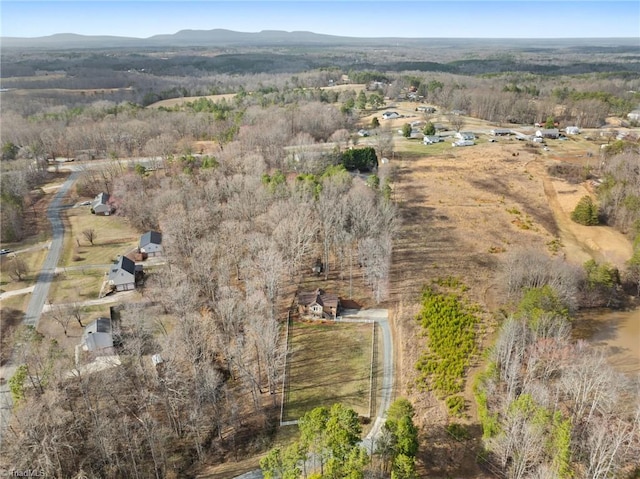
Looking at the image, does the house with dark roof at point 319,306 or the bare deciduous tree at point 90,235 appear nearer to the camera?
the house with dark roof at point 319,306

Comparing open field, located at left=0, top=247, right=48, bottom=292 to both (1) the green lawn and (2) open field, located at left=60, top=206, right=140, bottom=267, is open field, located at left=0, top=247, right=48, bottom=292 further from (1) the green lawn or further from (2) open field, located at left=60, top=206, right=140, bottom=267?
(1) the green lawn

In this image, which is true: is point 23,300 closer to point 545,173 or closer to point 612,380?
point 612,380

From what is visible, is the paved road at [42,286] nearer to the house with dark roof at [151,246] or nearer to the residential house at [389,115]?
the house with dark roof at [151,246]

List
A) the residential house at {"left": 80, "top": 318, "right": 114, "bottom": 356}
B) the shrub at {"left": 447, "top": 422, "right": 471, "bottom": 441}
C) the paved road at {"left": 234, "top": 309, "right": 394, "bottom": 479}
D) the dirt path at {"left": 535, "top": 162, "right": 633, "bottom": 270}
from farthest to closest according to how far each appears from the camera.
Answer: the dirt path at {"left": 535, "top": 162, "right": 633, "bottom": 270}
the residential house at {"left": 80, "top": 318, "right": 114, "bottom": 356}
the shrub at {"left": 447, "top": 422, "right": 471, "bottom": 441}
the paved road at {"left": 234, "top": 309, "right": 394, "bottom": 479}

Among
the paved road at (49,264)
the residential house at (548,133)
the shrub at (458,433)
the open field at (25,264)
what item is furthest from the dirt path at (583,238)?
the open field at (25,264)

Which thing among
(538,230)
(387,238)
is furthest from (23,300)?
(538,230)

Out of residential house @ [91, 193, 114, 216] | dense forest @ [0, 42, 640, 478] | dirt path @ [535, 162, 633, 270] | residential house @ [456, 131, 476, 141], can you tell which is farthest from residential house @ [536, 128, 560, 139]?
residential house @ [91, 193, 114, 216]
